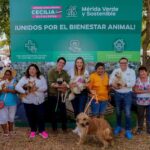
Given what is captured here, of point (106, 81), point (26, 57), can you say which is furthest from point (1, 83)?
point (106, 81)

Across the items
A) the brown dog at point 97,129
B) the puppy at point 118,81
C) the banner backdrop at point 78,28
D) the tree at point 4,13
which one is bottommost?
the brown dog at point 97,129

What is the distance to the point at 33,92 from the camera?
25.4ft

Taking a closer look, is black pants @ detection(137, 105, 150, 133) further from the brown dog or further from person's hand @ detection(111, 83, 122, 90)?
the brown dog

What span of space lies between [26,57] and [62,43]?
0.92 metres

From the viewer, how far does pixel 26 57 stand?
868cm

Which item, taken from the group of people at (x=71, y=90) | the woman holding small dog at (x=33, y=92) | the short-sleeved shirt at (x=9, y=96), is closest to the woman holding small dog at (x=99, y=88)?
the group of people at (x=71, y=90)

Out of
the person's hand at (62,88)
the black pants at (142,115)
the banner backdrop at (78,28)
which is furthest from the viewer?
the banner backdrop at (78,28)

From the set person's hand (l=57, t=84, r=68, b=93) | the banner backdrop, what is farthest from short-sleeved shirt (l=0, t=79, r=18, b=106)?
the banner backdrop

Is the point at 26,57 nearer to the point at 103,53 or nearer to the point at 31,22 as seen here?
the point at 31,22

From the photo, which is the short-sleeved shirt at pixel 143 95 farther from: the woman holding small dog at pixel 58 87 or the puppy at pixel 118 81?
the woman holding small dog at pixel 58 87

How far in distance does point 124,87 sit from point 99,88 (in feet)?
1.75

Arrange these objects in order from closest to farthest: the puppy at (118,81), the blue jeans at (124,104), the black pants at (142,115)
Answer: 1. the puppy at (118,81)
2. the blue jeans at (124,104)
3. the black pants at (142,115)

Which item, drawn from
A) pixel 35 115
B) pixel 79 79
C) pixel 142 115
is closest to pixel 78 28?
pixel 79 79

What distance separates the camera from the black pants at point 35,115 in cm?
791
